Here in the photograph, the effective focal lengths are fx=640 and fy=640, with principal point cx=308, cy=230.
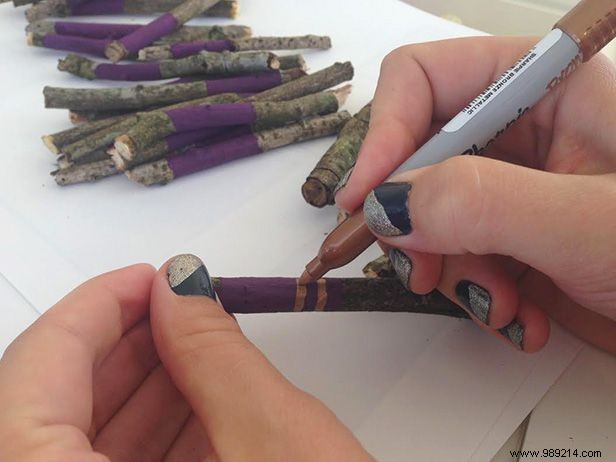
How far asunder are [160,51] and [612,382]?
919 millimetres

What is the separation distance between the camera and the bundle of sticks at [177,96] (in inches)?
38.2

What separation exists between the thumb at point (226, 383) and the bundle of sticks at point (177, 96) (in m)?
0.37

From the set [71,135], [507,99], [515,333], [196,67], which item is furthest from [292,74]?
[515,333]

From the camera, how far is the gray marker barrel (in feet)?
2.19

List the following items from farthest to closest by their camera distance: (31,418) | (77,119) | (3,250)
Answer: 1. (77,119)
2. (3,250)
3. (31,418)

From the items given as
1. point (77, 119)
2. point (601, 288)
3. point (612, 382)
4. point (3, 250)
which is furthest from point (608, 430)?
point (77, 119)

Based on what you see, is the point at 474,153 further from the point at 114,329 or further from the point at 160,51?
the point at 160,51

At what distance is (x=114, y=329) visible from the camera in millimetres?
616

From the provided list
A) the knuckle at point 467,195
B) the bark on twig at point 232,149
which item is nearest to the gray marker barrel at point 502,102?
the knuckle at point 467,195

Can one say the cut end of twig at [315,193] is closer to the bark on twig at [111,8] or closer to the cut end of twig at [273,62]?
the cut end of twig at [273,62]

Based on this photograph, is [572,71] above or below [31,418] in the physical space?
above

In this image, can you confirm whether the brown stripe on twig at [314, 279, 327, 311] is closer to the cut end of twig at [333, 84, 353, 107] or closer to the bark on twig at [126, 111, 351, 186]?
the bark on twig at [126, 111, 351, 186]

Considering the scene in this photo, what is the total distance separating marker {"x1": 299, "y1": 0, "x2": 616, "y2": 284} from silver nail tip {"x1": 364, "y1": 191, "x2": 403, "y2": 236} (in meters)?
0.03

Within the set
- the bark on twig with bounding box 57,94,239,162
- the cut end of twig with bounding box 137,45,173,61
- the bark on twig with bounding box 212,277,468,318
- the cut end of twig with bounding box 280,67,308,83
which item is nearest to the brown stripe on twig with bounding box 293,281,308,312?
the bark on twig with bounding box 212,277,468,318
